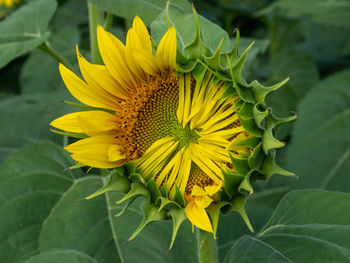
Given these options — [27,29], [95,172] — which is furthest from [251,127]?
[27,29]

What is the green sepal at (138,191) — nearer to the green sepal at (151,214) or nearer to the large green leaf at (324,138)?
the green sepal at (151,214)

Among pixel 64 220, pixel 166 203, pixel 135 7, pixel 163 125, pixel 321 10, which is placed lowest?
pixel 64 220

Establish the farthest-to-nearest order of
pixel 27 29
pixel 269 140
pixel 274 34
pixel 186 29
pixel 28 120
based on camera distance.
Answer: pixel 274 34
pixel 28 120
pixel 27 29
pixel 186 29
pixel 269 140

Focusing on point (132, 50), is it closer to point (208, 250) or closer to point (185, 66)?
point (185, 66)

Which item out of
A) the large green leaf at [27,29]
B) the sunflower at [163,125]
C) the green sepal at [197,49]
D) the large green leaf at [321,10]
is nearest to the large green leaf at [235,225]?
the sunflower at [163,125]

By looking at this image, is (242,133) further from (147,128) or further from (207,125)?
(147,128)

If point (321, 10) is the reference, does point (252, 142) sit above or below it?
below

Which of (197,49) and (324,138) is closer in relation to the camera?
(197,49)
